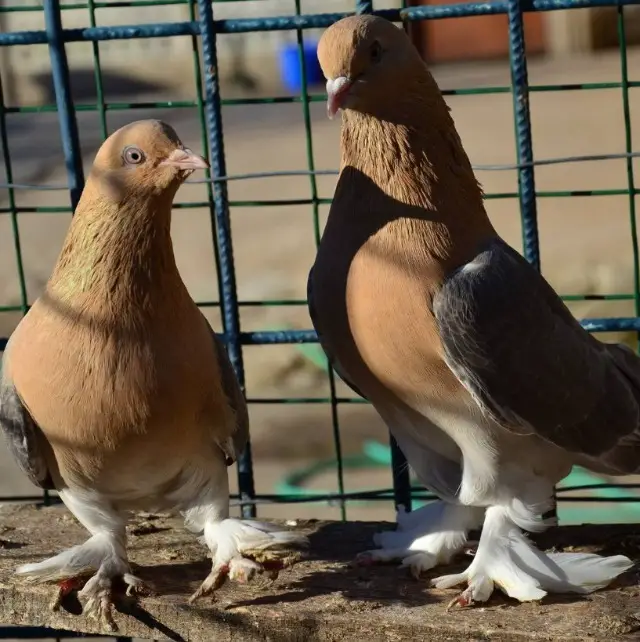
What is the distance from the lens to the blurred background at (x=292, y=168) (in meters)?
6.55

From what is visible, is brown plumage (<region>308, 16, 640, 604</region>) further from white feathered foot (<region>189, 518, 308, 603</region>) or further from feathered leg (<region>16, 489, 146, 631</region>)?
feathered leg (<region>16, 489, 146, 631</region>)

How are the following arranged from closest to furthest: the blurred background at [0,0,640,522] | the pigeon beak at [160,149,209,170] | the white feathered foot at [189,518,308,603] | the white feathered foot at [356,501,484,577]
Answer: the pigeon beak at [160,149,209,170]
the white feathered foot at [189,518,308,603]
the white feathered foot at [356,501,484,577]
the blurred background at [0,0,640,522]

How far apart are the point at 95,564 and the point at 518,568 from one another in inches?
43.8

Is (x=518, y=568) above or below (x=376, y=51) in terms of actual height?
below

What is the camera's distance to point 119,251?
9.70ft

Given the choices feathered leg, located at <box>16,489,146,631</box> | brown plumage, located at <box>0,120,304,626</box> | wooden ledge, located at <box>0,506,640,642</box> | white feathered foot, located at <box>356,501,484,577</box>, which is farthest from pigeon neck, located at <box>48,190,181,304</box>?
white feathered foot, located at <box>356,501,484,577</box>

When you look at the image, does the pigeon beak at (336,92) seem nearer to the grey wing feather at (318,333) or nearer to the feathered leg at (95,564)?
the grey wing feather at (318,333)

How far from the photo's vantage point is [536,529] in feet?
10.3

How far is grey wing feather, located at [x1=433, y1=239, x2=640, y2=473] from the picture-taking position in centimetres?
292

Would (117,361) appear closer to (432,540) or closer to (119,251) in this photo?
(119,251)

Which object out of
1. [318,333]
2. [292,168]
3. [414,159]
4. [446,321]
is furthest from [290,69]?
[446,321]

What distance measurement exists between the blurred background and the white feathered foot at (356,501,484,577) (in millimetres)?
728

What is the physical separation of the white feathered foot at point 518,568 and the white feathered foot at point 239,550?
441mm

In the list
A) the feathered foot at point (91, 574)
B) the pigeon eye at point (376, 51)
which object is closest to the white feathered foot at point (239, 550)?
the feathered foot at point (91, 574)
